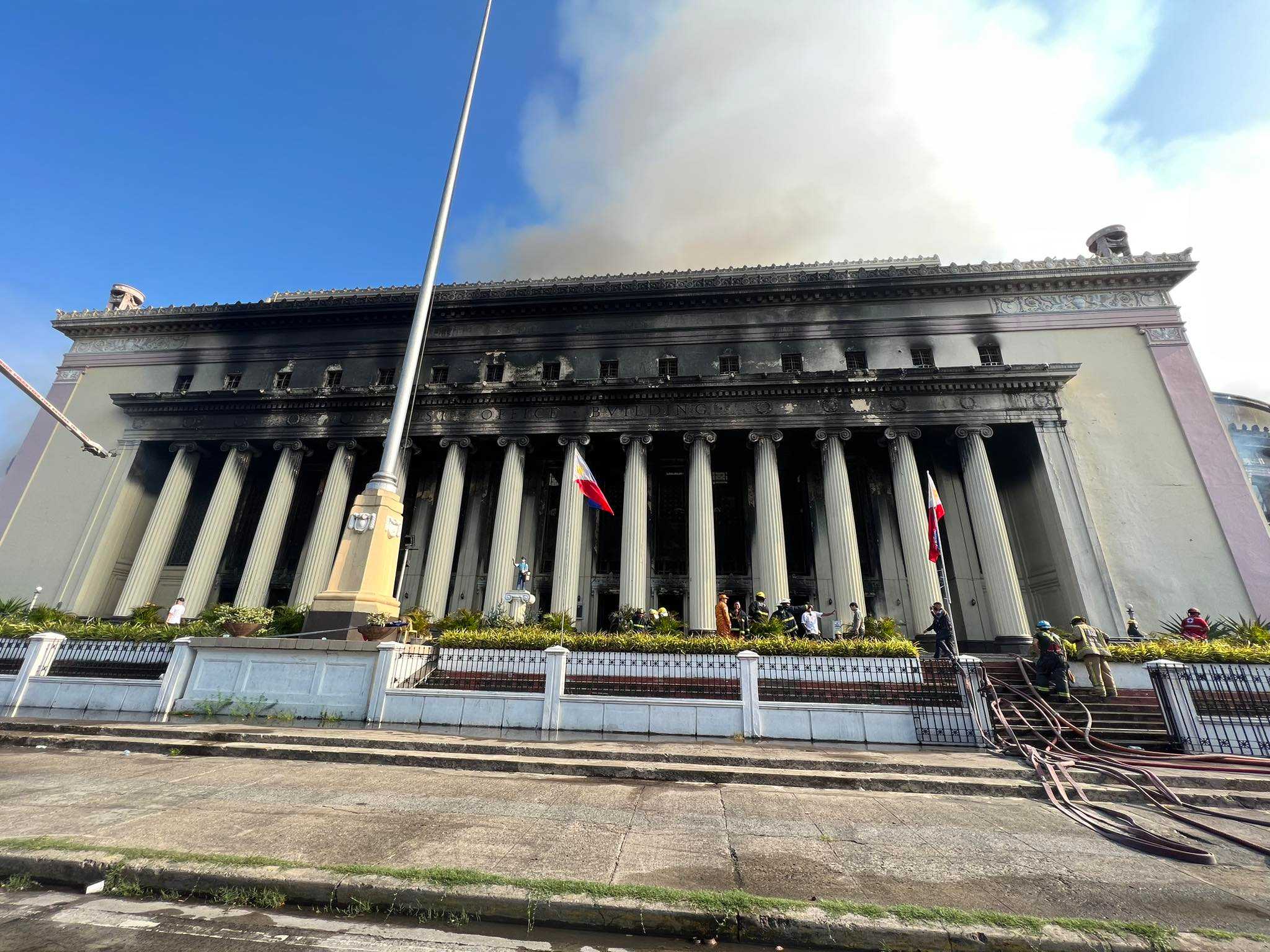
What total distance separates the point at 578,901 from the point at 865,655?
1116 cm

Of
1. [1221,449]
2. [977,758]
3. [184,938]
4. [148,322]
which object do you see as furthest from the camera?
[148,322]

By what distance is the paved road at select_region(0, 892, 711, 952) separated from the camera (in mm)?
3256

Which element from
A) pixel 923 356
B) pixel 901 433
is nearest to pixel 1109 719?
pixel 901 433

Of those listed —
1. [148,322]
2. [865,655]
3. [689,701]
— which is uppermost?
[148,322]

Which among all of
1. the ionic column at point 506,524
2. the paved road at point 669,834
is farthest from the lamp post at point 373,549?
the ionic column at point 506,524

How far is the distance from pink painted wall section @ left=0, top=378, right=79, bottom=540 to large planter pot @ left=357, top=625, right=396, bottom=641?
30.5m

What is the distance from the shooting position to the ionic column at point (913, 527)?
68.6ft

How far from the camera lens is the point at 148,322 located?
3225 centimetres

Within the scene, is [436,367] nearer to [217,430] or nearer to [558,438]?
[558,438]

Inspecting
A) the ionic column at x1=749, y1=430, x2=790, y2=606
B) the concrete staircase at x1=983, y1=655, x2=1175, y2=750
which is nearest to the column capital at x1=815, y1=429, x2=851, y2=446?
the ionic column at x1=749, y1=430, x2=790, y2=606

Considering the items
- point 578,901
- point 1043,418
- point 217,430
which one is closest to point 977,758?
point 578,901

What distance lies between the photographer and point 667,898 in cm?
375

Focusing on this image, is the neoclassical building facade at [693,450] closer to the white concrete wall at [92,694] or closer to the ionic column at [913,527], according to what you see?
the ionic column at [913,527]

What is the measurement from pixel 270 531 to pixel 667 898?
90.5 feet
